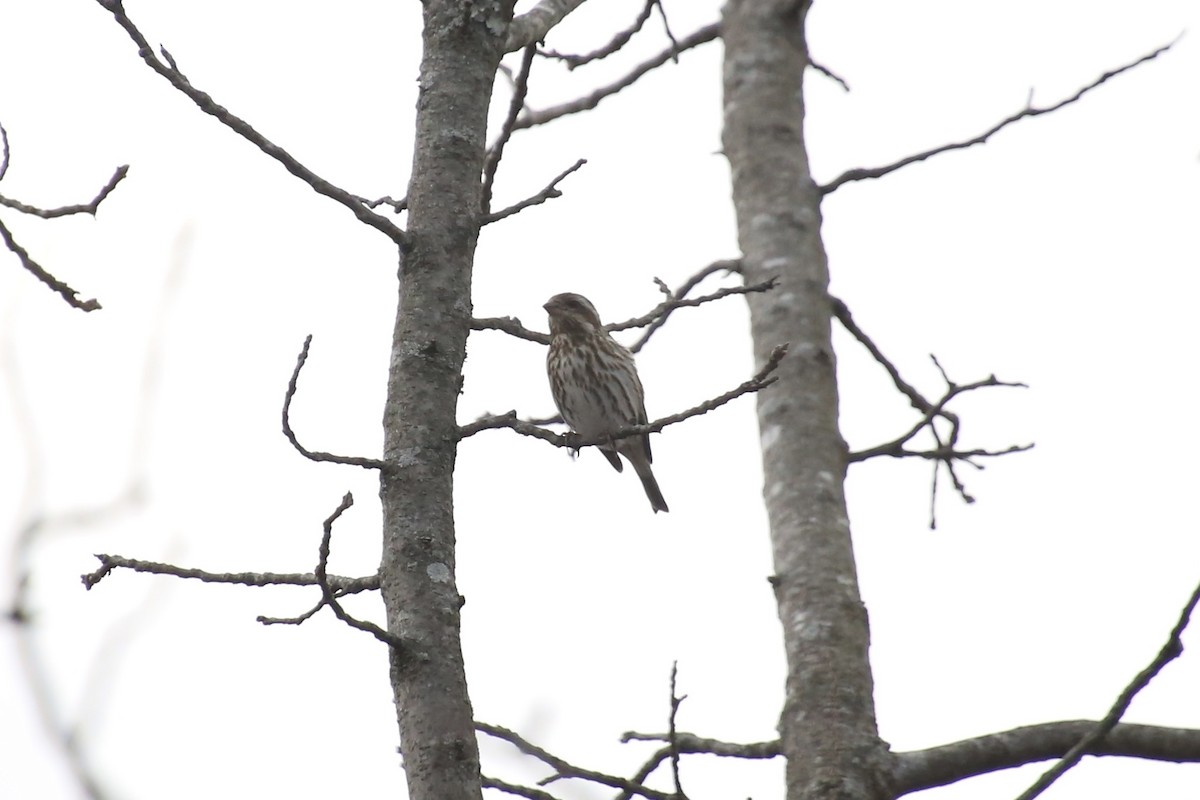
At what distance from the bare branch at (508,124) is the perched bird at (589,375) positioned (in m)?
4.61

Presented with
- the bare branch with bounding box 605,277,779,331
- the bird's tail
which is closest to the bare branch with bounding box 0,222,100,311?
the bare branch with bounding box 605,277,779,331

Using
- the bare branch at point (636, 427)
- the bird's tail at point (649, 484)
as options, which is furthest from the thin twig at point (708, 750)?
the bird's tail at point (649, 484)

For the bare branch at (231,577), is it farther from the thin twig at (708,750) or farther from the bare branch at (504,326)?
the thin twig at (708,750)

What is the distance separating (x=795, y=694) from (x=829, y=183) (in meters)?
2.47

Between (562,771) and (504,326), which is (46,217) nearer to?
(504,326)

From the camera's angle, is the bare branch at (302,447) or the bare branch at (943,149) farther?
the bare branch at (943,149)

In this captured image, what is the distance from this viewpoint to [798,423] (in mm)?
5824

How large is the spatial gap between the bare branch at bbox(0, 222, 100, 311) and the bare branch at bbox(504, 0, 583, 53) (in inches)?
50.9

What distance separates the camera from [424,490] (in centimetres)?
326

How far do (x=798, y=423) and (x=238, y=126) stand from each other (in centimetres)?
309

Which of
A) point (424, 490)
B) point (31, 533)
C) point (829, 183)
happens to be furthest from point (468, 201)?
point (829, 183)

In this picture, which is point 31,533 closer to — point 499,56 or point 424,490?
point 424,490

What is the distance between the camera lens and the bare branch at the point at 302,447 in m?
3.12

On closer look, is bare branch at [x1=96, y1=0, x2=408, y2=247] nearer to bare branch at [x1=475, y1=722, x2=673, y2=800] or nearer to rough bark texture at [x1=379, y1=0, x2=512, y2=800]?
rough bark texture at [x1=379, y1=0, x2=512, y2=800]
